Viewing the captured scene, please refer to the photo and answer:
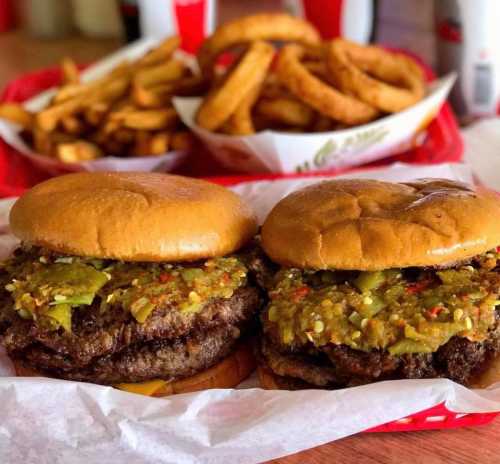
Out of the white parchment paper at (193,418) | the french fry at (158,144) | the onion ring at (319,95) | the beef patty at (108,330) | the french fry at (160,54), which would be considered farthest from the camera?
the french fry at (160,54)

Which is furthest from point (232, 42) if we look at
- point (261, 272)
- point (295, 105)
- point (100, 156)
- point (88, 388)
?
point (88, 388)

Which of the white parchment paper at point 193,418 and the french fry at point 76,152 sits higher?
the french fry at point 76,152

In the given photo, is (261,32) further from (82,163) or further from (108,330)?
(108,330)

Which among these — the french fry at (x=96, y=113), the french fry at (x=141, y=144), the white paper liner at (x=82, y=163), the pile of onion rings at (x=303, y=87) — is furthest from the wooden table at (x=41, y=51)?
the pile of onion rings at (x=303, y=87)

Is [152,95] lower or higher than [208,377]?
higher

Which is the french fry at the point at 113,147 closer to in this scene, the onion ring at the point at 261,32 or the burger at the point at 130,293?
the onion ring at the point at 261,32

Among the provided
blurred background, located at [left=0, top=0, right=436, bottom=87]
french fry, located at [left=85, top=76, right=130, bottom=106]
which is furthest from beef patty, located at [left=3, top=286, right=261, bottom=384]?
blurred background, located at [left=0, top=0, right=436, bottom=87]

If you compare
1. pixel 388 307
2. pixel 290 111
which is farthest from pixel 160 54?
pixel 388 307
